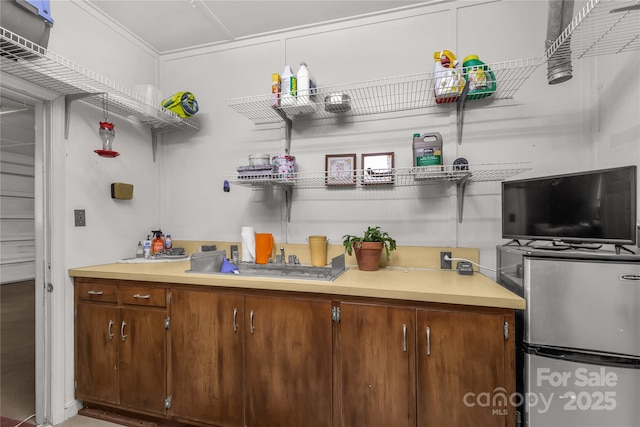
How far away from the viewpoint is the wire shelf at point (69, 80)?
144 cm

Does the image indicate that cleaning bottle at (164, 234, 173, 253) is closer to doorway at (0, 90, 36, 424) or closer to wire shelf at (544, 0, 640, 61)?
doorway at (0, 90, 36, 424)

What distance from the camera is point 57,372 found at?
181cm

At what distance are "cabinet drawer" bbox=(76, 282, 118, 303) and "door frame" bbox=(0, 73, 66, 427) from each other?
0.12 metres

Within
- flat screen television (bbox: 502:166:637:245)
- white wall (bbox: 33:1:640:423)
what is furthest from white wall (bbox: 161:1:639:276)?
flat screen television (bbox: 502:166:637:245)

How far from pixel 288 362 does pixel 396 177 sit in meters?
1.38

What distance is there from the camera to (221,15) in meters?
2.13

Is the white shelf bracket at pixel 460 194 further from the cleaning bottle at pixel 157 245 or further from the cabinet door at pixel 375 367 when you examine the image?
the cleaning bottle at pixel 157 245

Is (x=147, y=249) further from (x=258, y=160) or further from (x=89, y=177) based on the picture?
(x=258, y=160)

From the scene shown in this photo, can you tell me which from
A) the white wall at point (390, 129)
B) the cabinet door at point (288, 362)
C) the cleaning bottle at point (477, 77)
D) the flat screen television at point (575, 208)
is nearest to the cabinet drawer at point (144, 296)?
the cabinet door at point (288, 362)

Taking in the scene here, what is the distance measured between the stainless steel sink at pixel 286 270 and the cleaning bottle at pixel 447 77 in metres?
1.23

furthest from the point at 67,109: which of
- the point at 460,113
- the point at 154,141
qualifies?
the point at 460,113

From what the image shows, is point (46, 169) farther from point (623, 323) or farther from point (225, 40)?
point (623, 323)

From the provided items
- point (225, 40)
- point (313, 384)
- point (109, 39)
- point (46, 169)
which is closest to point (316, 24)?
point (225, 40)

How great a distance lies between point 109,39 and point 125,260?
169 cm
